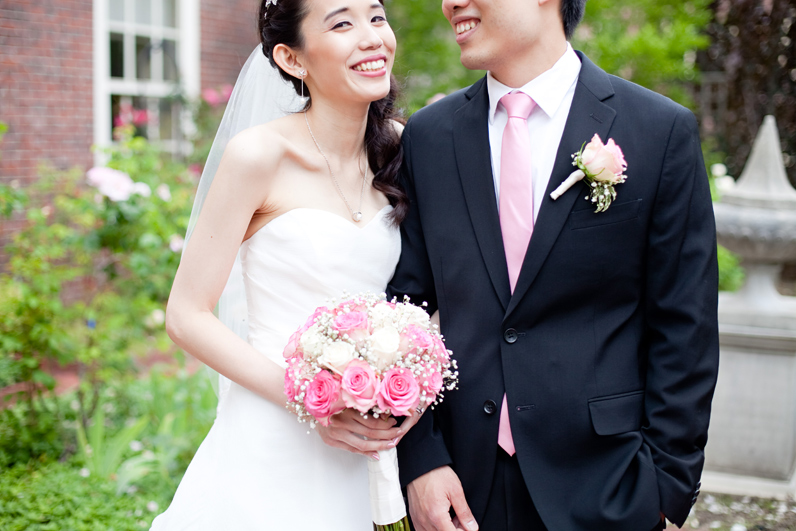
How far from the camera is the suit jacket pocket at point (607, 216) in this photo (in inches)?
82.2

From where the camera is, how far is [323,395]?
187 cm

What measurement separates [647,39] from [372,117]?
7.44 m

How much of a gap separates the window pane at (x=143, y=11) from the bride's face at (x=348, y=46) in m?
6.30

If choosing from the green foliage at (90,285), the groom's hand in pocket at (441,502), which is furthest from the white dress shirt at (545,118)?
the green foliage at (90,285)

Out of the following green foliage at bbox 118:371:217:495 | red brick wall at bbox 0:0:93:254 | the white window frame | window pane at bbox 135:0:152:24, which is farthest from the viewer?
window pane at bbox 135:0:152:24

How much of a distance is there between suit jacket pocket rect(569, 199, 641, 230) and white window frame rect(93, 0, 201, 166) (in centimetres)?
586

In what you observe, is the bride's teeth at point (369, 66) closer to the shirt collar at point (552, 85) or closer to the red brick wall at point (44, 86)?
the shirt collar at point (552, 85)

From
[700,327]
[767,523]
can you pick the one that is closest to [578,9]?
[700,327]

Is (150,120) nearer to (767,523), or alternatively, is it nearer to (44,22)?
(44,22)

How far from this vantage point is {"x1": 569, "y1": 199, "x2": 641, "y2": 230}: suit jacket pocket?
209 cm

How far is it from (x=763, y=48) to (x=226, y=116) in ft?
30.7

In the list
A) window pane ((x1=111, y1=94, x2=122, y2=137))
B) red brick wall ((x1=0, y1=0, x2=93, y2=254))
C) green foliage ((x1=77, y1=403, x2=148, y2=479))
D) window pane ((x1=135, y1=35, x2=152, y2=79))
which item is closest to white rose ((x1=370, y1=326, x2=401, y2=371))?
green foliage ((x1=77, y1=403, x2=148, y2=479))

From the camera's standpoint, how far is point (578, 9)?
2.38 metres

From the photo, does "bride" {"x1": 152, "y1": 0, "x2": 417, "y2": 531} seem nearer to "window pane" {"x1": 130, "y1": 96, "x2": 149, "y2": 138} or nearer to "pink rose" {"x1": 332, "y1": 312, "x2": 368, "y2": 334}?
"pink rose" {"x1": 332, "y1": 312, "x2": 368, "y2": 334}
